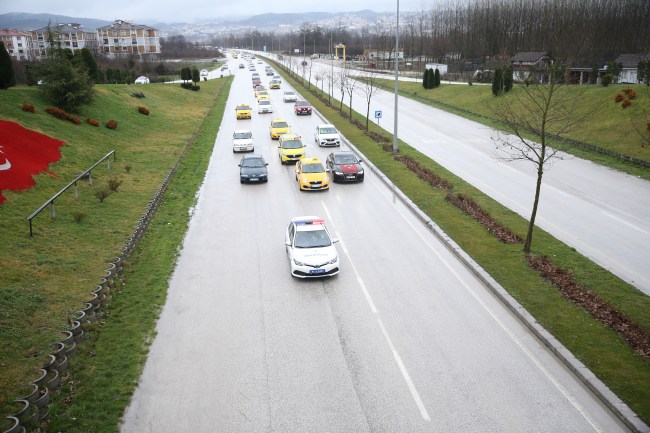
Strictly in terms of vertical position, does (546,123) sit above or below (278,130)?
above

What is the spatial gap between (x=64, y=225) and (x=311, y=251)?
9117mm

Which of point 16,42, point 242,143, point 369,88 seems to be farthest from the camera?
point 16,42

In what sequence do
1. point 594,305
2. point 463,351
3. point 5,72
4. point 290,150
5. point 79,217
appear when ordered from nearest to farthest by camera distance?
point 463,351, point 594,305, point 79,217, point 290,150, point 5,72

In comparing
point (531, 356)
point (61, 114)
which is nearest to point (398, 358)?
point (531, 356)

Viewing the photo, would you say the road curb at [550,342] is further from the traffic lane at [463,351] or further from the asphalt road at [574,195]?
the asphalt road at [574,195]

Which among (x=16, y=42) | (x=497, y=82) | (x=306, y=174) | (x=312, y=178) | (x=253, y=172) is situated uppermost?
(x=16, y=42)

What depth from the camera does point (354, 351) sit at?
36.9ft

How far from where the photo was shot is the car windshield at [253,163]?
26.9m

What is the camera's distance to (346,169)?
2600 centimetres

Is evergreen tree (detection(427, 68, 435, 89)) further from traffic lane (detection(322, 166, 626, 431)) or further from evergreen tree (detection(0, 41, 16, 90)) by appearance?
traffic lane (detection(322, 166, 626, 431))

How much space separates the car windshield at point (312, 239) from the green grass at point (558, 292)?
460 cm

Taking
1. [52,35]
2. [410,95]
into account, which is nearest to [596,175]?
[52,35]

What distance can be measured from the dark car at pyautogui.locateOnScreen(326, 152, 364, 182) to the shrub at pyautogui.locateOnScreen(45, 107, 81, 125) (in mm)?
16560

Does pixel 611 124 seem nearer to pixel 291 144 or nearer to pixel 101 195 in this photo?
pixel 291 144
